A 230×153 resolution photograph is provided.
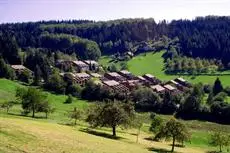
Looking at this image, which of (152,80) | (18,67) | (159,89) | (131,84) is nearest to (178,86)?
(159,89)

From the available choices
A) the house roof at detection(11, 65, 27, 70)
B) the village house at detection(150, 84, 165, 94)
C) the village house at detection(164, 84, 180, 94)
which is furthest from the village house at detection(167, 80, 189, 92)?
the house roof at detection(11, 65, 27, 70)

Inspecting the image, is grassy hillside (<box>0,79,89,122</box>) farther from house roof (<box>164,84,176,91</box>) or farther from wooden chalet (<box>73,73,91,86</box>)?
house roof (<box>164,84,176,91</box>)

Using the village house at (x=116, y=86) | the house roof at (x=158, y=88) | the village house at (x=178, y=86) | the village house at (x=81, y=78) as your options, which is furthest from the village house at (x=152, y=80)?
the village house at (x=81, y=78)

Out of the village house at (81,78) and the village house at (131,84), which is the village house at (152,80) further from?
the village house at (81,78)

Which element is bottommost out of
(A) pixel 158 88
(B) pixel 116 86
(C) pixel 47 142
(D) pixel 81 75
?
(C) pixel 47 142

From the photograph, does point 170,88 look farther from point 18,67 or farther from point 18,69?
point 18,67

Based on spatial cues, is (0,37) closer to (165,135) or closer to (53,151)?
(165,135)

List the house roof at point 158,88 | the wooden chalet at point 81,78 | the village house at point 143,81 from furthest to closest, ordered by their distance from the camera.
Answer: the village house at point 143,81 → the wooden chalet at point 81,78 → the house roof at point 158,88

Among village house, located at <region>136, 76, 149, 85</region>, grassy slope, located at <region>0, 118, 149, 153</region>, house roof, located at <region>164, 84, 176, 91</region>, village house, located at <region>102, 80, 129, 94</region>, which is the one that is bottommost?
grassy slope, located at <region>0, 118, 149, 153</region>

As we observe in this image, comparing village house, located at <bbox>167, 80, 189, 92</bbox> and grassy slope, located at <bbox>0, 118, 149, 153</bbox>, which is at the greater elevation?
village house, located at <bbox>167, 80, 189, 92</bbox>

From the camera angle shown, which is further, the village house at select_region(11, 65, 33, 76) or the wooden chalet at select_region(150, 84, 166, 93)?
the village house at select_region(11, 65, 33, 76)

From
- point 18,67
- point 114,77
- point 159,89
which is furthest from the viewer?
point 114,77

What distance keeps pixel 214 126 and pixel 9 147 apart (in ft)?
298

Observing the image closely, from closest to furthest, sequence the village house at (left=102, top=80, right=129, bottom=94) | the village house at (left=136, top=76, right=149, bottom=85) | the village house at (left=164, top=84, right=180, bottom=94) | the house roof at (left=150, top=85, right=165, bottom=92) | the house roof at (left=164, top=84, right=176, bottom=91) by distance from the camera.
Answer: the village house at (left=102, top=80, right=129, bottom=94) < the house roof at (left=150, top=85, right=165, bottom=92) < the village house at (left=164, top=84, right=180, bottom=94) < the house roof at (left=164, top=84, right=176, bottom=91) < the village house at (left=136, top=76, right=149, bottom=85)
